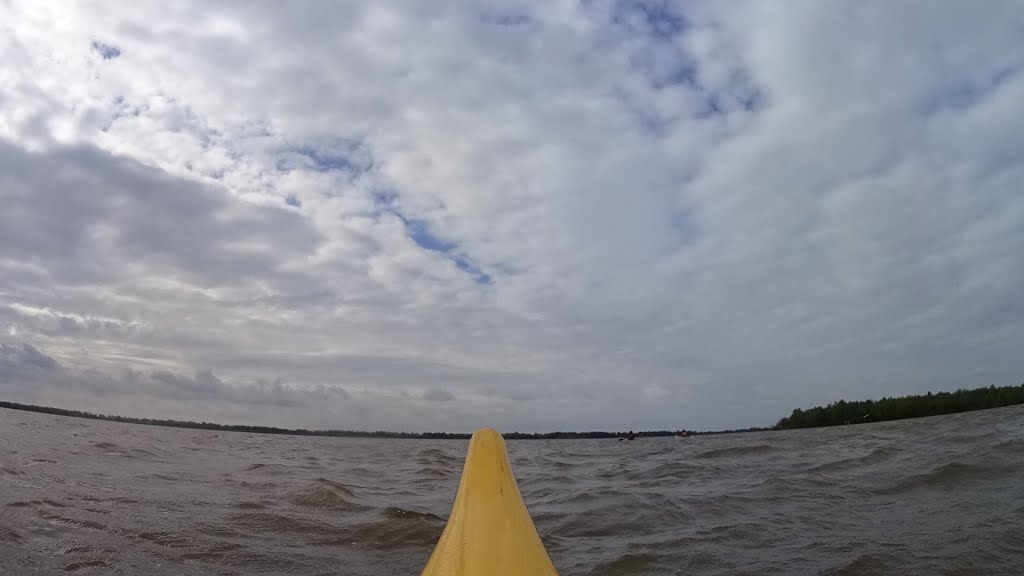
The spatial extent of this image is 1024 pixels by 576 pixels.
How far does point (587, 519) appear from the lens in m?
8.02

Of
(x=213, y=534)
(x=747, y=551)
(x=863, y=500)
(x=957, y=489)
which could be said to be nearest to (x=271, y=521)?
(x=213, y=534)

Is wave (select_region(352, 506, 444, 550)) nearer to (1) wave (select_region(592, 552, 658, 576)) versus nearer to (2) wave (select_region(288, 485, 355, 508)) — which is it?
(2) wave (select_region(288, 485, 355, 508))

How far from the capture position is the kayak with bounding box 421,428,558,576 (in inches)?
103

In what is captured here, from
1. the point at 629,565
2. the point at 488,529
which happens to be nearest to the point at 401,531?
the point at 629,565

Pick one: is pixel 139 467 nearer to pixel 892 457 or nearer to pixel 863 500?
pixel 863 500

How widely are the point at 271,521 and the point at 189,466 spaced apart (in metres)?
7.78

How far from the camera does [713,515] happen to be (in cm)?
795

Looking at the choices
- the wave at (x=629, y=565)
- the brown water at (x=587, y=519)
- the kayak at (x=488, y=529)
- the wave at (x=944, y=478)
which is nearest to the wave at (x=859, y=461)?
the brown water at (x=587, y=519)

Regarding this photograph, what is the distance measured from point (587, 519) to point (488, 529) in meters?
5.72

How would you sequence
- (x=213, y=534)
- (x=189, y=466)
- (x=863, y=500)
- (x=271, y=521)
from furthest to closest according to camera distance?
(x=189, y=466), (x=863, y=500), (x=271, y=521), (x=213, y=534)

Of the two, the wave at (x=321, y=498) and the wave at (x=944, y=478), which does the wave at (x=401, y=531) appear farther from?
the wave at (x=944, y=478)

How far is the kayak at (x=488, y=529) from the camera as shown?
2.62 m

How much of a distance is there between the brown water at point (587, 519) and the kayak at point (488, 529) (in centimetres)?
315

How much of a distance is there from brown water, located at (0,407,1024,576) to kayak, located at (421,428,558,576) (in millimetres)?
3149
